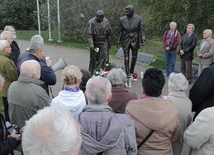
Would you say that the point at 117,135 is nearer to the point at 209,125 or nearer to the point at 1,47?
the point at 209,125

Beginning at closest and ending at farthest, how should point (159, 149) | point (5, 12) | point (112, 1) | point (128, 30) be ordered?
point (159, 149)
point (128, 30)
point (112, 1)
point (5, 12)

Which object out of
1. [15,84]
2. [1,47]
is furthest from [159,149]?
[1,47]

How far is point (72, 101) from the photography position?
374cm

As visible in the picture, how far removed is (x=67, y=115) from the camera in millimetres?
1767

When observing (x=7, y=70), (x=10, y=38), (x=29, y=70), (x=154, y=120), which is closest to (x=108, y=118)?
(x=154, y=120)

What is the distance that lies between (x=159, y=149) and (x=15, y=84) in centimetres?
206

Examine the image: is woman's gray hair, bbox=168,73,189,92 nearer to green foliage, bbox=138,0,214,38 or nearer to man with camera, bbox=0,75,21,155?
man with camera, bbox=0,75,21,155

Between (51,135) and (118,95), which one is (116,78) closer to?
(118,95)

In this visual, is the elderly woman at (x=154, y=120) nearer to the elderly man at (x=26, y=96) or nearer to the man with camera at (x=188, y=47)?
the elderly man at (x=26, y=96)

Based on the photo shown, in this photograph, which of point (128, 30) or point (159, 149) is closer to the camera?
point (159, 149)

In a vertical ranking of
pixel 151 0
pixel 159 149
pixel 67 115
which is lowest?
pixel 159 149

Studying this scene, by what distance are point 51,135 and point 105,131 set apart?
120cm

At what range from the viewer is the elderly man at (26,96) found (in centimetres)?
385

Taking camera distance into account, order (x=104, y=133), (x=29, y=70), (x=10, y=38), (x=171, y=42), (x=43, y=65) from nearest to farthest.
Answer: (x=104, y=133) < (x=29, y=70) < (x=43, y=65) < (x=10, y=38) < (x=171, y=42)
